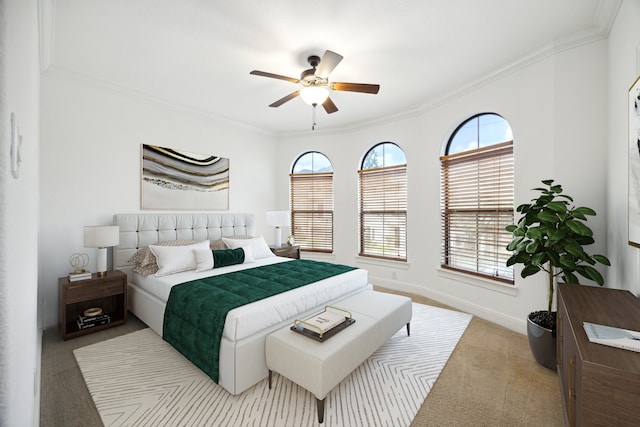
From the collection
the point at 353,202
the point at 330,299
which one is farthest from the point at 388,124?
the point at 330,299

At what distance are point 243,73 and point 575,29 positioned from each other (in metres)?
3.23

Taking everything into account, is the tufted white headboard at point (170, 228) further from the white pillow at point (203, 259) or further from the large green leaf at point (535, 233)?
the large green leaf at point (535, 233)

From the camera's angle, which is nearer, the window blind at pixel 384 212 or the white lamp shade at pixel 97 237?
the white lamp shade at pixel 97 237

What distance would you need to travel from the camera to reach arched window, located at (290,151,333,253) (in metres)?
5.35

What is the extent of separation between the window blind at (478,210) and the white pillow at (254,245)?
8.61 ft

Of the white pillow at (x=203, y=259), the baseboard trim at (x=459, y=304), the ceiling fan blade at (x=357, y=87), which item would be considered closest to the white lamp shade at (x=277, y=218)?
the white pillow at (x=203, y=259)

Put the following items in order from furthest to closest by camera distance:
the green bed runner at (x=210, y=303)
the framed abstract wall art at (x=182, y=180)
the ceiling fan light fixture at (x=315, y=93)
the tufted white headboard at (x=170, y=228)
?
the framed abstract wall art at (x=182, y=180)
the tufted white headboard at (x=170, y=228)
the ceiling fan light fixture at (x=315, y=93)
the green bed runner at (x=210, y=303)

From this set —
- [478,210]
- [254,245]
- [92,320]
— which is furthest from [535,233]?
[92,320]

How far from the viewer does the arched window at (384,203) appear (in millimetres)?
4570

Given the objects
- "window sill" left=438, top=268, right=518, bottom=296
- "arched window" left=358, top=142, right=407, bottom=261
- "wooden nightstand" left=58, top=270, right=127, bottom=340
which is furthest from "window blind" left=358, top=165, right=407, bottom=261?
"wooden nightstand" left=58, top=270, right=127, bottom=340

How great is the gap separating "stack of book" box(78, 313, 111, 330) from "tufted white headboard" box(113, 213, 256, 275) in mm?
575

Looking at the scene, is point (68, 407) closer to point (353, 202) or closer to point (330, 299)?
point (330, 299)

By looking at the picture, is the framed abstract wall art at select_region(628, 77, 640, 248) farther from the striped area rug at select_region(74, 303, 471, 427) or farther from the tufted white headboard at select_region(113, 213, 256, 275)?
the tufted white headboard at select_region(113, 213, 256, 275)

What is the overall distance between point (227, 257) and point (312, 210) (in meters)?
2.31
